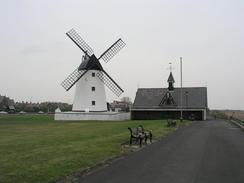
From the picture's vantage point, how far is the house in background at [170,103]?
7869 cm

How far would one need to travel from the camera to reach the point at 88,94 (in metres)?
65.7

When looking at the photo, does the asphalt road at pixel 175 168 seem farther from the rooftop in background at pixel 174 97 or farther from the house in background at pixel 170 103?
the rooftop in background at pixel 174 97

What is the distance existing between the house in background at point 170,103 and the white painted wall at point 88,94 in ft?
54.9

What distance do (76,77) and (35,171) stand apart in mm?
55270

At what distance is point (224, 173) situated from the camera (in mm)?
11586

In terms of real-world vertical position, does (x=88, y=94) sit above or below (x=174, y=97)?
below

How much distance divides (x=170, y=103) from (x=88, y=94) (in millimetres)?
22685

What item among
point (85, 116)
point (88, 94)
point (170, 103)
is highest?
point (88, 94)

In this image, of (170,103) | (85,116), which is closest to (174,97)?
(170,103)

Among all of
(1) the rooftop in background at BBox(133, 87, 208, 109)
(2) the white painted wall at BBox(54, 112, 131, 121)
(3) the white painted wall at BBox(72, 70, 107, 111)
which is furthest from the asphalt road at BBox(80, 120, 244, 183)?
(1) the rooftop in background at BBox(133, 87, 208, 109)

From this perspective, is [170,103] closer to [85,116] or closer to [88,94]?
[88,94]

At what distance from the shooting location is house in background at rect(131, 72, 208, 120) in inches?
Result: 3098

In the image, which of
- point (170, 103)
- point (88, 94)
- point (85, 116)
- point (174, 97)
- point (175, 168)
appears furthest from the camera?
point (174, 97)

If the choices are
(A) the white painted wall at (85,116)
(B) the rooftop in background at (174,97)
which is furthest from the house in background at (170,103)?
(A) the white painted wall at (85,116)
